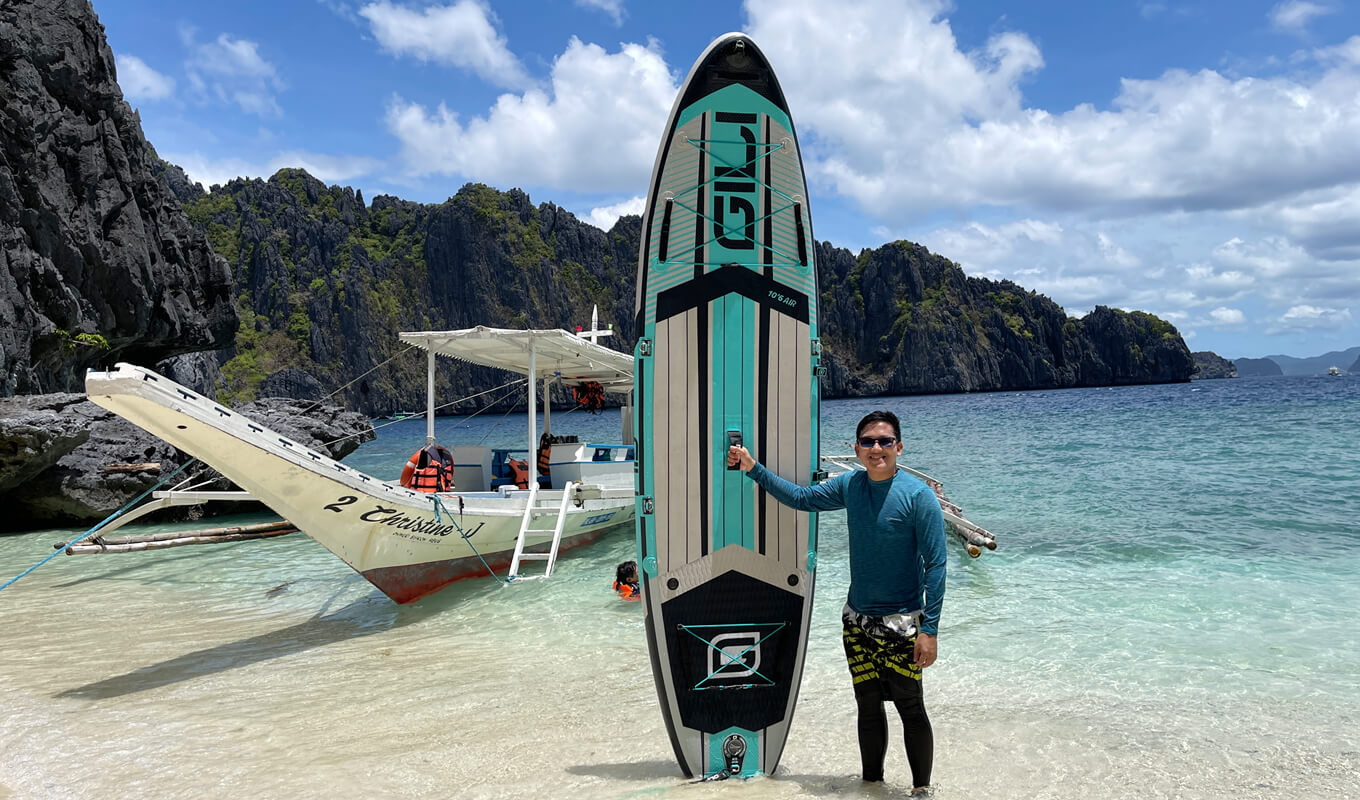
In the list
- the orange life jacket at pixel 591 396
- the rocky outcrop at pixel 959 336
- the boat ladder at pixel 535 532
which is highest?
the rocky outcrop at pixel 959 336

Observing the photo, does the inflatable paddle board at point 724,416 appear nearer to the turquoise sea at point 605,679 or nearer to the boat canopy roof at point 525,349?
the turquoise sea at point 605,679

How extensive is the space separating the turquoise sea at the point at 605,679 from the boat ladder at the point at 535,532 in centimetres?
42

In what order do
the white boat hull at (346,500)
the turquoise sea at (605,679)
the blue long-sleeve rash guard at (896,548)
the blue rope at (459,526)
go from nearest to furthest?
the blue long-sleeve rash guard at (896,548), the turquoise sea at (605,679), the white boat hull at (346,500), the blue rope at (459,526)

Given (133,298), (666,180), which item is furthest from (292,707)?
(133,298)

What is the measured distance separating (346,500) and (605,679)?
10.8 ft

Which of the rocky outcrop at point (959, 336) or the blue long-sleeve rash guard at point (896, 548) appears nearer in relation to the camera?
the blue long-sleeve rash guard at point (896, 548)

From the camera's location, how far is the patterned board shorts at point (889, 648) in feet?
10.8

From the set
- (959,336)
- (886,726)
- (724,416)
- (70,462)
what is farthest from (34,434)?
(959,336)

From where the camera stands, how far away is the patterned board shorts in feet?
10.8

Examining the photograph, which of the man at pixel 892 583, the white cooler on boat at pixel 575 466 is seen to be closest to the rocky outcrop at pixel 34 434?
the white cooler on boat at pixel 575 466

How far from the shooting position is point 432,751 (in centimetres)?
489

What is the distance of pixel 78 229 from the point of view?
24078 millimetres

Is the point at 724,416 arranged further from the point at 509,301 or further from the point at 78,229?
the point at 509,301

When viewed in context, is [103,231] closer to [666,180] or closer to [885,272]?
[666,180]
